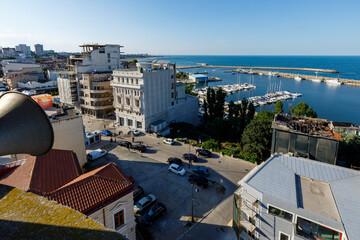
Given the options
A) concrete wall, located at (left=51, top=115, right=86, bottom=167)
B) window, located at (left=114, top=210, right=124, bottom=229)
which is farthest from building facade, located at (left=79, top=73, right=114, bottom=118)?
window, located at (left=114, top=210, right=124, bottom=229)

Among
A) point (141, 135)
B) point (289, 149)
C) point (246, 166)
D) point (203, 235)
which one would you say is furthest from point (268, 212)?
point (141, 135)

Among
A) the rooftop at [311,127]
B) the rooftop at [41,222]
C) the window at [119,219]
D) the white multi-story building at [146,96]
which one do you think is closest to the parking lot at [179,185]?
the window at [119,219]

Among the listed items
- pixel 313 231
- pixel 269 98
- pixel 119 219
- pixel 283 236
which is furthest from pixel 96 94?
pixel 269 98

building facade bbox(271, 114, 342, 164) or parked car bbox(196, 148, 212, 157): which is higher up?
building facade bbox(271, 114, 342, 164)

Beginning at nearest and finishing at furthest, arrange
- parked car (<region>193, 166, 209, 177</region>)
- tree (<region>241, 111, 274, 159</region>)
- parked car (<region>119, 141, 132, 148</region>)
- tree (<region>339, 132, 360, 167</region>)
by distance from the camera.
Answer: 1. parked car (<region>193, 166, 209, 177</region>)
2. tree (<region>339, 132, 360, 167</region>)
3. tree (<region>241, 111, 274, 159</region>)
4. parked car (<region>119, 141, 132, 148</region>)

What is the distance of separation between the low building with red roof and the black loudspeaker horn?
7214mm

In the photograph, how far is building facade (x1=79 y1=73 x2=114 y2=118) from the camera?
49.2 meters

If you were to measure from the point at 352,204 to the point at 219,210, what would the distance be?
1088 centimetres

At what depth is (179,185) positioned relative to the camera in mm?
24484

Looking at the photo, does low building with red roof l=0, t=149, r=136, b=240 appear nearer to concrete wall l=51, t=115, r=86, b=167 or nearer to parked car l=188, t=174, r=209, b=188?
concrete wall l=51, t=115, r=86, b=167

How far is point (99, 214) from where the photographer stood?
478 inches

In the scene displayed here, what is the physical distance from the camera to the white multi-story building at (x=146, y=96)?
1604 inches

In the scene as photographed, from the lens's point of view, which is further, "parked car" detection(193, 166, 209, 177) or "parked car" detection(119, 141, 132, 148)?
"parked car" detection(119, 141, 132, 148)

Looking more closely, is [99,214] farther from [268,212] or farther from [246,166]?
[246,166]
